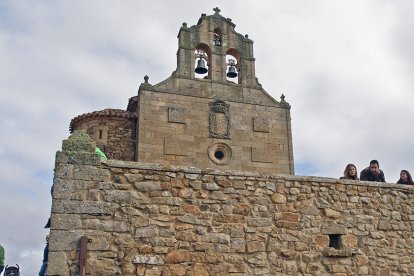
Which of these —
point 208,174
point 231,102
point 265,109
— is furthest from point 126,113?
point 208,174

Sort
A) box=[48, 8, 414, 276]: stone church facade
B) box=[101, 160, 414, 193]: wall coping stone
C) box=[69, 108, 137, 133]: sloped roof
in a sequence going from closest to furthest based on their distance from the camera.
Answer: box=[48, 8, 414, 276]: stone church facade, box=[101, 160, 414, 193]: wall coping stone, box=[69, 108, 137, 133]: sloped roof

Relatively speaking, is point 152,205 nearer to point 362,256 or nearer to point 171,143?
point 362,256

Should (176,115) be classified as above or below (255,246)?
above

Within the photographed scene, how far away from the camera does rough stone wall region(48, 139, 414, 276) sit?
5.83 meters

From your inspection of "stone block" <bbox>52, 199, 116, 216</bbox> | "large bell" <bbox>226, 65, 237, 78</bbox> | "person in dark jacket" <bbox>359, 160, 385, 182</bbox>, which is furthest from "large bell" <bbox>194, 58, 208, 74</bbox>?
"stone block" <bbox>52, 199, 116, 216</bbox>

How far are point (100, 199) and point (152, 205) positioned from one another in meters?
0.66

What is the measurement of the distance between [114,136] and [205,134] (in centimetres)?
329

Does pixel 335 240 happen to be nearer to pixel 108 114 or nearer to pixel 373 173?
pixel 373 173

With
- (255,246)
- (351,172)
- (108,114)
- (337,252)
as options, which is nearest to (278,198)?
(255,246)

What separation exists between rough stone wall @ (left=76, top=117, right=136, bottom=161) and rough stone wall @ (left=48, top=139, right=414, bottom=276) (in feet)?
32.9

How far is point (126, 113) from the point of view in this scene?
16531mm

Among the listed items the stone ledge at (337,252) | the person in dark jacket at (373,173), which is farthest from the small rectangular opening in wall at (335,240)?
the person in dark jacket at (373,173)

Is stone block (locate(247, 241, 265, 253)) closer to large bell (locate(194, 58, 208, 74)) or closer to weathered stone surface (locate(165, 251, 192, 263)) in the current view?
weathered stone surface (locate(165, 251, 192, 263))

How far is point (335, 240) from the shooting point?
6.90 m
